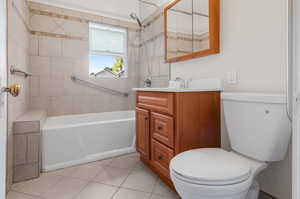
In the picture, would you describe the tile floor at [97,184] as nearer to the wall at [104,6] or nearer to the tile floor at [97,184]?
the tile floor at [97,184]

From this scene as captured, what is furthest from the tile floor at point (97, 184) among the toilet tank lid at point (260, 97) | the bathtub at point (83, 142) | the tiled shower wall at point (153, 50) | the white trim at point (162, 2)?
the white trim at point (162, 2)

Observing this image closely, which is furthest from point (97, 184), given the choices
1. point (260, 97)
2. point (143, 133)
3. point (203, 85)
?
point (260, 97)

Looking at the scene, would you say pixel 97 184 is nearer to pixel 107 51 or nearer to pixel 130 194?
pixel 130 194

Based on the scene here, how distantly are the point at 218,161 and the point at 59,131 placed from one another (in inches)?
63.4

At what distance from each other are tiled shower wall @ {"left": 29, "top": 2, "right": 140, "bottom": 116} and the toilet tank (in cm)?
221

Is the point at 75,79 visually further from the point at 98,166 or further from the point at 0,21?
the point at 0,21

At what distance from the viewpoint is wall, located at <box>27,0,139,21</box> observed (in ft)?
8.47

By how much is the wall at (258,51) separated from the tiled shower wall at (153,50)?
39.3 inches

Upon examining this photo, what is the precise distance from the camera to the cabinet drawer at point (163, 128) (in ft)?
4.45

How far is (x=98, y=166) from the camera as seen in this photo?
190 centimetres

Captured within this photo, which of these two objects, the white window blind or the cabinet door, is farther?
the white window blind

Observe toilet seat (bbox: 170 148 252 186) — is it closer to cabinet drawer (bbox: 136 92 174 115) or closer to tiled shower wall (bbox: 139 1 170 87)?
cabinet drawer (bbox: 136 92 174 115)

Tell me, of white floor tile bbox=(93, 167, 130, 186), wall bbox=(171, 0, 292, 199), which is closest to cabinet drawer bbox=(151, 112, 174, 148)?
white floor tile bbox=(93, 167, 130, 186)

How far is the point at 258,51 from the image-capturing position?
1.27 m
